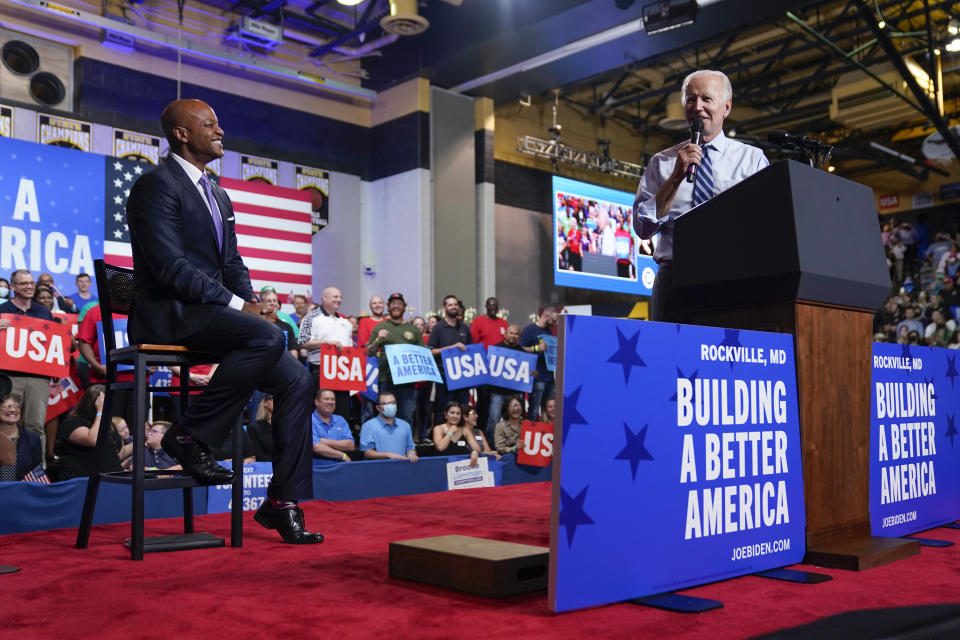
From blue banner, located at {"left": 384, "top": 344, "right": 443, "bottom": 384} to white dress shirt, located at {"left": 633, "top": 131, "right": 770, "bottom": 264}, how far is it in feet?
15.7

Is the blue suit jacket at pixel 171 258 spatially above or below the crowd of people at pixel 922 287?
below

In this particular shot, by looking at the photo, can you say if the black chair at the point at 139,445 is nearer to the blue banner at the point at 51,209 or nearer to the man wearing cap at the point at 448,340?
the man wearing cap at the point at 448,340

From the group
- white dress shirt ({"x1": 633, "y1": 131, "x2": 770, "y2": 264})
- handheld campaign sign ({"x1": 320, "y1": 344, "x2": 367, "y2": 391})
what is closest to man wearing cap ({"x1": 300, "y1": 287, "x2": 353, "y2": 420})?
handheld campaign sign ({"x1": 320, "y1": 344, "x2": 367, "y2": 391})

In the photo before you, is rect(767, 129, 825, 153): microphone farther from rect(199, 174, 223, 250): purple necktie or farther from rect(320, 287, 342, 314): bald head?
rect(320, 287, 342, 314): bald head

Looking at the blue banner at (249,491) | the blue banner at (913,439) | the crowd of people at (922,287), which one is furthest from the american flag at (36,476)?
the crowd of people at (922,287)

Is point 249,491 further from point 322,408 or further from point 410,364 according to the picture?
point 410,364

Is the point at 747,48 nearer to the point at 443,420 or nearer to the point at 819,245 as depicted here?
the point at 443,420

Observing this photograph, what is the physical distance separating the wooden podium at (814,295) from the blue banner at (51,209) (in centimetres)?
945

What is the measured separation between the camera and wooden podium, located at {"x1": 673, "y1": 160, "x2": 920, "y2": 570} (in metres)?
2.35

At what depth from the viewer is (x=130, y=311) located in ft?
9.87

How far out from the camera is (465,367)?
7.83 m

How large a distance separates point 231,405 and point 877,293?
2.15 m

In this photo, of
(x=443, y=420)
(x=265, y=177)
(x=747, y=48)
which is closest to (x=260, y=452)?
(x=443, y=420)

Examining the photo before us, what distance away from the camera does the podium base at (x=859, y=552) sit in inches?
90.7
